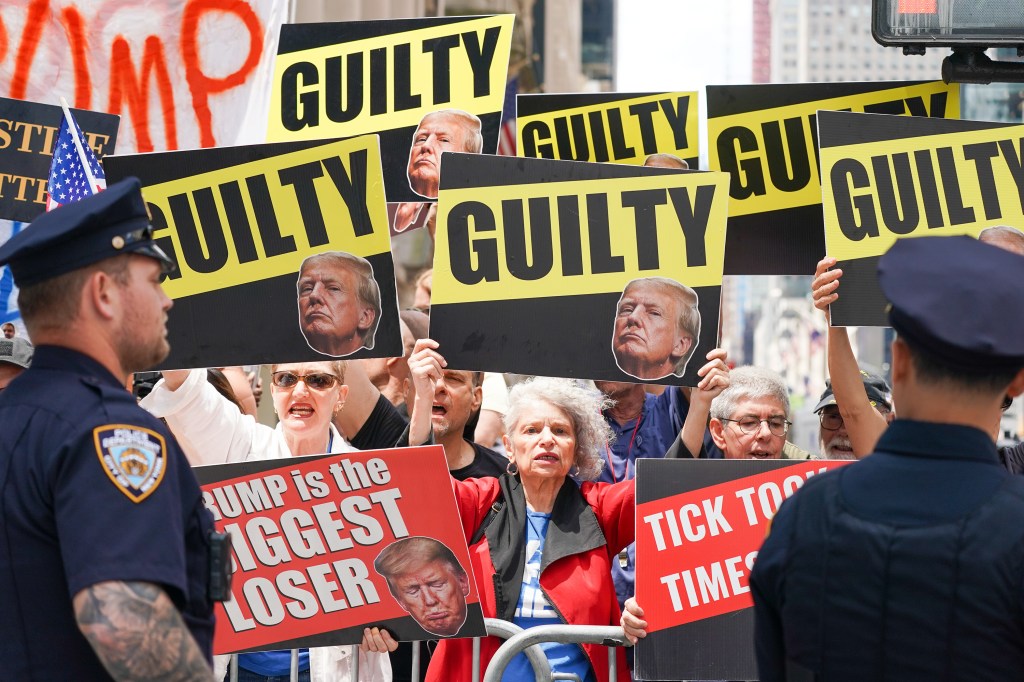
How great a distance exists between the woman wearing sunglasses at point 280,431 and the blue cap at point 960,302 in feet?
7.48

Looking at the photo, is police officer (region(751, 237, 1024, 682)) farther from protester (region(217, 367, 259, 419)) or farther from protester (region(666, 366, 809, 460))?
protester (region(217, 367, 259, 419))

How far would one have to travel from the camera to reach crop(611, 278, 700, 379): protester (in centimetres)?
450

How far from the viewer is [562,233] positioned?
4.66m

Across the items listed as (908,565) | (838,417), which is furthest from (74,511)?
(838,417)

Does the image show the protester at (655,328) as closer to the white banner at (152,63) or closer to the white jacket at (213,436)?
the white jacket at (213,436)

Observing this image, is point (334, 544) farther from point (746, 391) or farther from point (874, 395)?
point (874, 395)

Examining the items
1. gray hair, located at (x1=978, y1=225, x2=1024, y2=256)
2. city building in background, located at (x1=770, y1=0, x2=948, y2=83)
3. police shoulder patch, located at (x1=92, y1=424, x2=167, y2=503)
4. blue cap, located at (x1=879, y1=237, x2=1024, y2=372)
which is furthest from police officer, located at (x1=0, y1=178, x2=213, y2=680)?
city building in background, located at (x1=770, y1=0, x2=948, y2=83)

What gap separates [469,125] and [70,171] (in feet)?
4.96

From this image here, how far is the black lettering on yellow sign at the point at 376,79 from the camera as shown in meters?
5.51

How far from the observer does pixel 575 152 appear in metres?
5.71

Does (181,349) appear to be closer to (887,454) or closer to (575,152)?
(575,152)

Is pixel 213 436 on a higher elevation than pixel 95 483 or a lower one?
lower

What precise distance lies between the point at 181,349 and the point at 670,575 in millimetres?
1726

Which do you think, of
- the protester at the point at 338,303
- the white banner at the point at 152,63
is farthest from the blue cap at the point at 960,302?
the white banner at the point at 152,63
